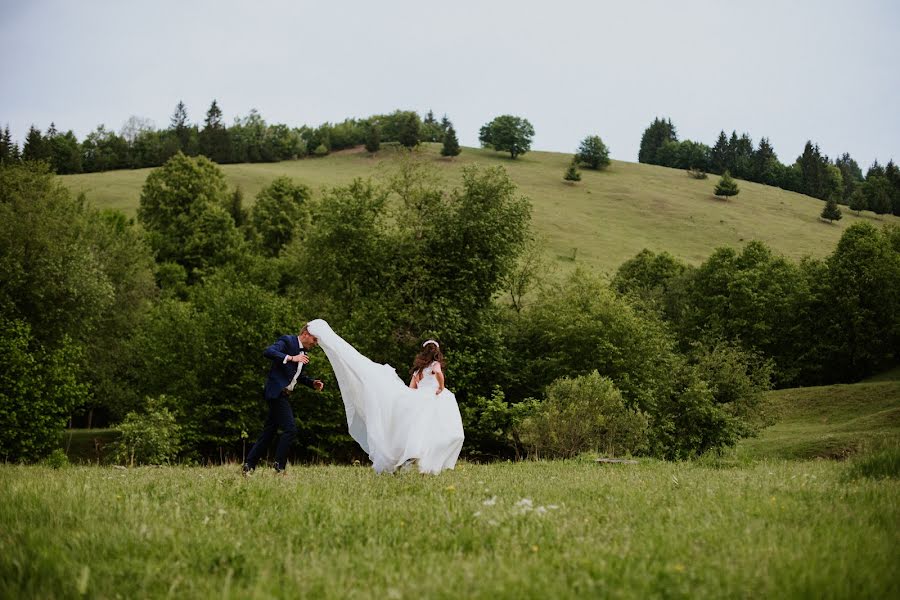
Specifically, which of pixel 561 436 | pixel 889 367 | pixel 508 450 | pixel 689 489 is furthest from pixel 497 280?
pixel 889 367

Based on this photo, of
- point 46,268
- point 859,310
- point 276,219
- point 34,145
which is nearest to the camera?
point 46,268

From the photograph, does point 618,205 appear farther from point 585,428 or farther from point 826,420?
point 585,428

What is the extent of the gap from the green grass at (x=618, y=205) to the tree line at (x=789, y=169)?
598cm

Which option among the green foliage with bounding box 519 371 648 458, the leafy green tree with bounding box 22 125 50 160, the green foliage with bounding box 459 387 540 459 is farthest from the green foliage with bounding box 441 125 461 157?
the green foliage with bounding box 519 371 648 458

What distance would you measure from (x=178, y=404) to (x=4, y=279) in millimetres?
11526

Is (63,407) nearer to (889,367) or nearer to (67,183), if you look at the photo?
(889,367)

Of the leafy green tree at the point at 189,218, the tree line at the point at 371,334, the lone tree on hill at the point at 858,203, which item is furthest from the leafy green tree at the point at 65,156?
the lone tree on hill at the point at 858,203

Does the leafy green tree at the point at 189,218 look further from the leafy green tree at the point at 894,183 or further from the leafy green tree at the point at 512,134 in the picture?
the leafy green tree at the point at 894,183

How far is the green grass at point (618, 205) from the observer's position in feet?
359

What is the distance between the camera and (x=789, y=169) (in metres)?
166

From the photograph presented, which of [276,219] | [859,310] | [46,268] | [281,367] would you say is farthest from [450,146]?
[281,367]

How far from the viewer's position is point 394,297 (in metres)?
47.1

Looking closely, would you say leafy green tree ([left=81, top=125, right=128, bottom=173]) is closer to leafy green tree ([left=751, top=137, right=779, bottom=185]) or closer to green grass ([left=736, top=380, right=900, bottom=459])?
green grass ([left=736, top=380, right=900, bottom=459])

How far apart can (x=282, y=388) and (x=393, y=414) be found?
213 cm
